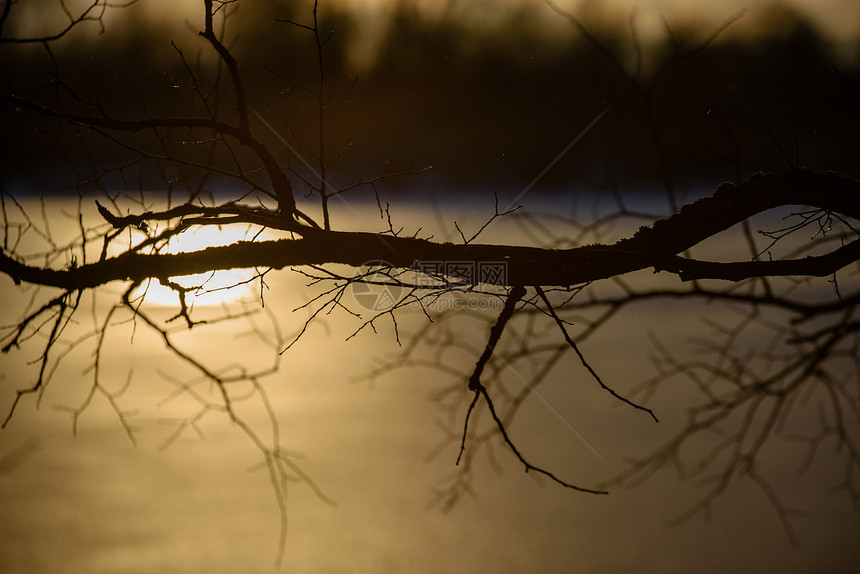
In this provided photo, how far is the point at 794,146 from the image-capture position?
2.63m

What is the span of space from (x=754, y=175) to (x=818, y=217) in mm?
399

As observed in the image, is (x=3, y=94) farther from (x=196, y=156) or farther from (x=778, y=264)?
(x=778, y=264)

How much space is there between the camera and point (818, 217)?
105 inches

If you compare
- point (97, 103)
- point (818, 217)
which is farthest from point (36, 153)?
point (818, 217)

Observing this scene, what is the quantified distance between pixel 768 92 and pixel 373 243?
2.54 metres

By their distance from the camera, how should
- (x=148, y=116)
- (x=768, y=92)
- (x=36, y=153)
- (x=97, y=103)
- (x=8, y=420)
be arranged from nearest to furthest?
(x=8, y=420)
(x=97, y=103)
(x=148, y=116)
(x=36, y=153)
(x=768, y=92)

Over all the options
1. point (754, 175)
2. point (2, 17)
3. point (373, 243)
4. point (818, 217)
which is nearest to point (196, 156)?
point (2, 17)

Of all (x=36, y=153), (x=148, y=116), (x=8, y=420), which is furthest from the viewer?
(x=36, y=153)

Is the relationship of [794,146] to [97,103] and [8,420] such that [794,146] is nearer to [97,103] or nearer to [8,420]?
[97,103]

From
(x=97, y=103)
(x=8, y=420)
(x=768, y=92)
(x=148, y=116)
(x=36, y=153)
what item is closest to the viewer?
(x=8, y=420)

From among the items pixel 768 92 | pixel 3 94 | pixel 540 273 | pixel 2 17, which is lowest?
pixel 540 273

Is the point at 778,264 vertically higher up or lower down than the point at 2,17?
lower down

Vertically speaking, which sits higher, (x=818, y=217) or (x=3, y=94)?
(x=3, y=94)

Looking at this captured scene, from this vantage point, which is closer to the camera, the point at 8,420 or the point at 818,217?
the point at 8,420
